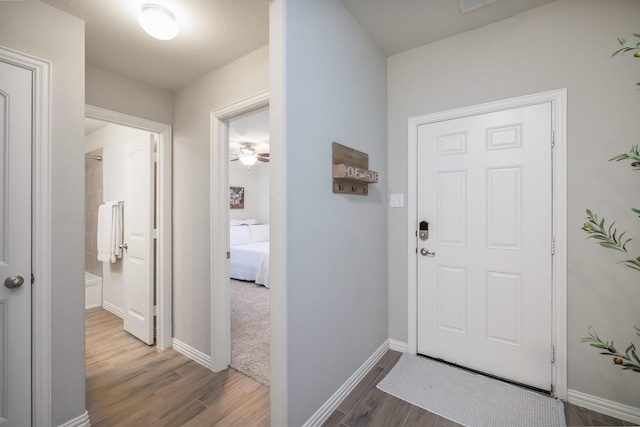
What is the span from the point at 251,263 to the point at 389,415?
3.55 metres

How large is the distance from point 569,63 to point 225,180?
2.54 m

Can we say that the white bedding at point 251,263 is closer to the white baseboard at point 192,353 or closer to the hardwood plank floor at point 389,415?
the white baseboard at point 192,353

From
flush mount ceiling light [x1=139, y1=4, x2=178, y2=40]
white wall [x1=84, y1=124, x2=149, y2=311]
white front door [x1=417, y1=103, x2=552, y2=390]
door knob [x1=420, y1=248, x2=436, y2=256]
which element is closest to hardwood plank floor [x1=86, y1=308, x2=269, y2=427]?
white wall [x1=84, y1=124, x2=149, y2=311]

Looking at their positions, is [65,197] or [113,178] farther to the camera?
[113,178]

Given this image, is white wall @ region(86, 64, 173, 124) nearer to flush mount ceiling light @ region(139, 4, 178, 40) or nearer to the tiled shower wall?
flush mount ceiling light @ region(139, 4, 178, 40)

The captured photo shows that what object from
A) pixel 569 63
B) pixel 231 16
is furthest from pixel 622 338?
pixel 231 16

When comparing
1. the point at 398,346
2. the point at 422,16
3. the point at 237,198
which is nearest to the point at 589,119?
the point at 422,16

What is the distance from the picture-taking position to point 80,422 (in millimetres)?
1633

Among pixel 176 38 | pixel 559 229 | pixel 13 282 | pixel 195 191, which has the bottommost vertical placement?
pixel 13 282

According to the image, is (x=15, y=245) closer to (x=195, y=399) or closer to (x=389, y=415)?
(x=195, y=399)

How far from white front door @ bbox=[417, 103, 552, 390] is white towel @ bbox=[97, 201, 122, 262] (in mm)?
3256

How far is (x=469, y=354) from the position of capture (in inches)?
83.4

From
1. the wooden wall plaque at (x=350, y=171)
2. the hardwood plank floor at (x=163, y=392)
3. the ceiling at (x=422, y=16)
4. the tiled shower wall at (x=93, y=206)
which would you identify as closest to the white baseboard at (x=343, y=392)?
the hardwood plank floor at (x=163, y=392)

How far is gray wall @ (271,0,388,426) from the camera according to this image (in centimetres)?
142
